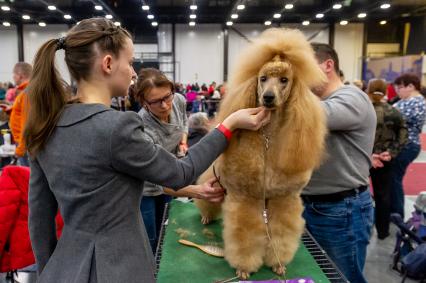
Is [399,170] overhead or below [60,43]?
below

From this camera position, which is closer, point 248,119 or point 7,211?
point 248,119

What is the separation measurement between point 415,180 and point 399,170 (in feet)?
5.74

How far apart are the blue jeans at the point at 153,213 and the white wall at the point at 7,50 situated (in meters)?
16.2

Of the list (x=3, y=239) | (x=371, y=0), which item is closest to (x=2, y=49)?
(x=371, y=0)

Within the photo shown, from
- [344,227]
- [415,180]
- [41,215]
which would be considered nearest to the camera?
[41,215]

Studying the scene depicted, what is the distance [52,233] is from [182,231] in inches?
29.1

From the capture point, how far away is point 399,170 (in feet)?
11.2

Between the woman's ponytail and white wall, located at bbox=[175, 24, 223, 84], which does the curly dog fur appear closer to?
the woman's ponytail

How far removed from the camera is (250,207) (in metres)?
1.25

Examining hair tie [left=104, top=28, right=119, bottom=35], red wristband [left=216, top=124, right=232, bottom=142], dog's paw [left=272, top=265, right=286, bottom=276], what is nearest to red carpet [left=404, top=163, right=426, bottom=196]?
dog's paw [left=272, top=265, right=286, bottom=276]

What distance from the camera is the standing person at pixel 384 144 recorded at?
305cm

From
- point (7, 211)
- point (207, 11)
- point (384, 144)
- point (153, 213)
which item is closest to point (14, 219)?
point (7, 211)

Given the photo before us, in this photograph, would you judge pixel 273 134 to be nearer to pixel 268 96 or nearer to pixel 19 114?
pixel 268 96

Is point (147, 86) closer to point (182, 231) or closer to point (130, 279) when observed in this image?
point (182, 231)
